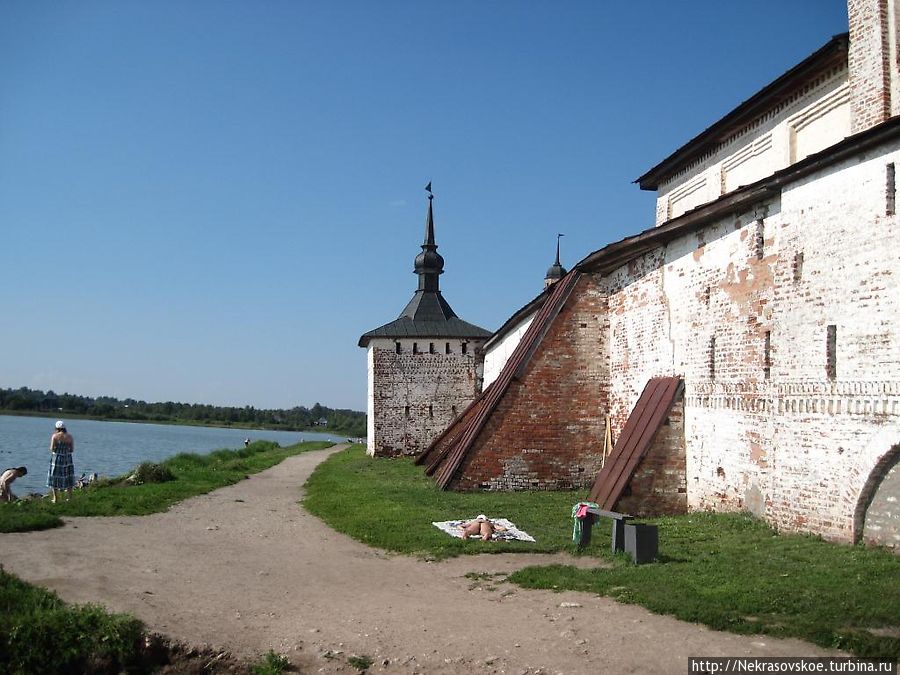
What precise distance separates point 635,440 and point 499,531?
12.7 ft

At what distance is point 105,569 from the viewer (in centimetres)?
772

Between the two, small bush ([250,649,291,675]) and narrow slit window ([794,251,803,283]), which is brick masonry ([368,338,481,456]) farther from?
small bush ([250,649,291,675])

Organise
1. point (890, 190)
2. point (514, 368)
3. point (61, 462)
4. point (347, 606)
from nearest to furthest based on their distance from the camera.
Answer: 1. point (347, 606)
2. point (890, 190)
3. point (61, 462)
4. point (514, 368)

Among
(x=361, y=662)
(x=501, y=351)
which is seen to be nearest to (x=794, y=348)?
(x=361, y=662)

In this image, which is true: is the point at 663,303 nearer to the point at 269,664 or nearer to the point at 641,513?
the point at 641,513

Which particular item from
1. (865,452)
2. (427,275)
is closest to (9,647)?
(865,452)

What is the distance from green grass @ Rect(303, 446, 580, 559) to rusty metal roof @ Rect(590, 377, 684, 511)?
68cm

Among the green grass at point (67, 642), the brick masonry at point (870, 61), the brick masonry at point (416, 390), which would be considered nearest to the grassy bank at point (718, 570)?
the green grass at point (67, 642)

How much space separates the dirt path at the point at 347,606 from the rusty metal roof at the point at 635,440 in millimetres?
3805

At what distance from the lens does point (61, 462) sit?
12.8 metres

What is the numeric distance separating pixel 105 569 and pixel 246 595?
1.67 metres

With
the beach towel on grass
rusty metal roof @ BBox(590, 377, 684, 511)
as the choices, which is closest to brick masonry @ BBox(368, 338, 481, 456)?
rusty metal roof @ BBox(590, 377, 684, 511)

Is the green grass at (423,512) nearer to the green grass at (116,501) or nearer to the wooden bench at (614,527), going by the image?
the wooden bench at (614,527)

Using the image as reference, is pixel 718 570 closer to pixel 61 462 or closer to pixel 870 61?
pixel 870 61
